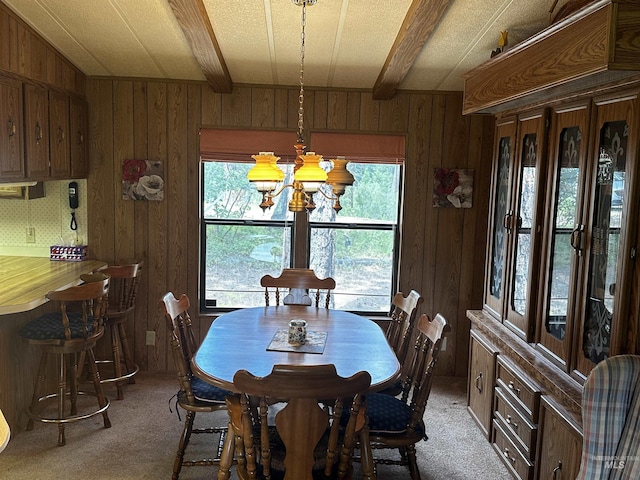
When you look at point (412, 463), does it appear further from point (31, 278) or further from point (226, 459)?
point (31, 278)

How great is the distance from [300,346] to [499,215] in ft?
5.39

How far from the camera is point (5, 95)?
337cm

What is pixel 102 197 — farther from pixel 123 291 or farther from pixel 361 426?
pixel 361 426

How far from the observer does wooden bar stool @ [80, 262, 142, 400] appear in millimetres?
4125

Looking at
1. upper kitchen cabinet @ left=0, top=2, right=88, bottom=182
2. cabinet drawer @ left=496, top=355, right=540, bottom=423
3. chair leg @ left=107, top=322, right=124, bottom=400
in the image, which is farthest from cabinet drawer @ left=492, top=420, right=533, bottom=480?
upper kitchen cabinet @ left=0, top=2, right=88, bottom=182

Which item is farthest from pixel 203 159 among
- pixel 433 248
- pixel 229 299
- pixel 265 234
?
pixel 433 248

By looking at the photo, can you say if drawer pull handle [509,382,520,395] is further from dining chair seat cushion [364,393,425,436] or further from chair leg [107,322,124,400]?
chair leg [107,322,124,400]

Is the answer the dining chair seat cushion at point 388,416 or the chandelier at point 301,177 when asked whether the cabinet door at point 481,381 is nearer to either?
the dining chair seat cushion at point 388,416

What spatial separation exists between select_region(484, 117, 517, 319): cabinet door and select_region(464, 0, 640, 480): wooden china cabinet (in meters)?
0.01

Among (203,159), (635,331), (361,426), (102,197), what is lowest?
(361,426)

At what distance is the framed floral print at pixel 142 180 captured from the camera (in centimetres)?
456

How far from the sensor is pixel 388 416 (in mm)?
2889

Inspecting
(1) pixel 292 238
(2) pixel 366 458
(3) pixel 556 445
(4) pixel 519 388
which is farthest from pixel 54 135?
(3) pixel 556 445

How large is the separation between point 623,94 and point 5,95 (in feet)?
10.4
